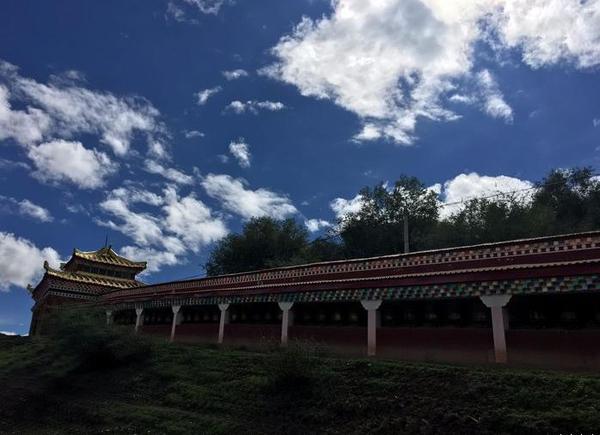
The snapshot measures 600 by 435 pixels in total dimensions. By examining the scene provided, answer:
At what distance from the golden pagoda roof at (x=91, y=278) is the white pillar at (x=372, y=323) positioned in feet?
86.2

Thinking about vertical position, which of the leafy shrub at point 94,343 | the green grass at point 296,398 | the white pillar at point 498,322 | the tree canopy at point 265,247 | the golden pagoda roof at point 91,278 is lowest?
the green grass at point 296,398

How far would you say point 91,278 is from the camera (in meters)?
39.8

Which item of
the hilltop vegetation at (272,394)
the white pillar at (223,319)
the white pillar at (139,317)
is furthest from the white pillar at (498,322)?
the white pillar at (139,317)

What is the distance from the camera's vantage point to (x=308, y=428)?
34.1 ft

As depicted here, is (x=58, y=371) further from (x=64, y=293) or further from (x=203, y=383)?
(x=64, y=293)

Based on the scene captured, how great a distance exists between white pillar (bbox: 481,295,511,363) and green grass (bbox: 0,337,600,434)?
3.26 ft

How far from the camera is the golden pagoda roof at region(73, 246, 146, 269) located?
4094 centimetres

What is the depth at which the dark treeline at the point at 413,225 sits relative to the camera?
34.7 meters

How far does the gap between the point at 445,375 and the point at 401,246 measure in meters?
30.1

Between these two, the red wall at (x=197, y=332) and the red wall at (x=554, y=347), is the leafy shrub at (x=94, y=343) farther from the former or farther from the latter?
the red wall at (x=554, y=347)

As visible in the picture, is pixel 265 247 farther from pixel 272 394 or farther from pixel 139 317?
pixel 272 394

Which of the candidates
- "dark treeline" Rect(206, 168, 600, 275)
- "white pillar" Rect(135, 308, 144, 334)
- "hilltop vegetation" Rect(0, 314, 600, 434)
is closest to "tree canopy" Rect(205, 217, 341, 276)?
"dark treeline" Rect(206, 168, 600, 275)

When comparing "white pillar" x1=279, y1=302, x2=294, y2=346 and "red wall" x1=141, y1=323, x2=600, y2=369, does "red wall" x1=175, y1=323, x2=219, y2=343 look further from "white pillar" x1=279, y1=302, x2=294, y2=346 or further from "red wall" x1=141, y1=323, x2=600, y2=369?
"white pillar" x1=279, y1=302, x2=294, y2=346

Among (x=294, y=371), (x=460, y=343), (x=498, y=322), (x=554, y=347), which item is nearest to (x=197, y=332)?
(x=294, y=371)
